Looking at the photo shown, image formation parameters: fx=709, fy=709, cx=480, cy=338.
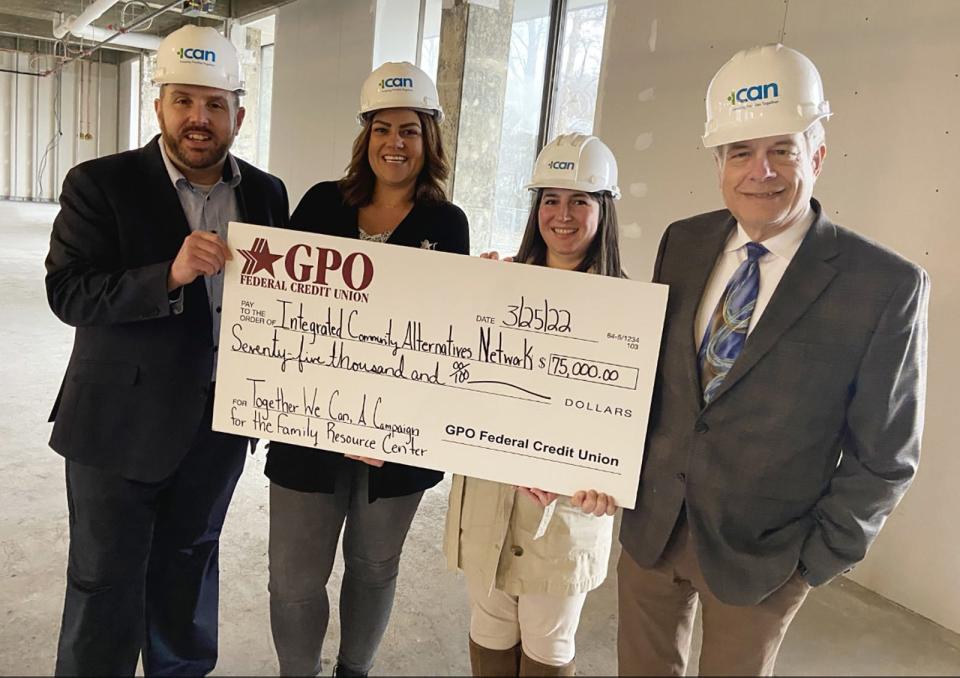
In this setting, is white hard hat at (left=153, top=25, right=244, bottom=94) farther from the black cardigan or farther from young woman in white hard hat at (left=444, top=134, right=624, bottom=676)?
young woman in white hard hat at (left=444, top=134, right=624, bottom=676)

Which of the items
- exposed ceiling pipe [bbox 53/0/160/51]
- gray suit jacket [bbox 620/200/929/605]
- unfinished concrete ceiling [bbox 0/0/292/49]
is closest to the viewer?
gray suit jacket [bbox 620/200/929/605]

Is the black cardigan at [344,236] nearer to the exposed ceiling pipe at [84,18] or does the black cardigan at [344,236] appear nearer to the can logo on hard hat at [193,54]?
the can logo on hard hat at [193,54]

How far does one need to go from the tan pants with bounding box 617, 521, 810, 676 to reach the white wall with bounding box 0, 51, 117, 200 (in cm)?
1693

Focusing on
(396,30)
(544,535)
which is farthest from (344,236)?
(396,30)

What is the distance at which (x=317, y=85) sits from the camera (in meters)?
6.93

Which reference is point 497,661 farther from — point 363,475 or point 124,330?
point 124,330

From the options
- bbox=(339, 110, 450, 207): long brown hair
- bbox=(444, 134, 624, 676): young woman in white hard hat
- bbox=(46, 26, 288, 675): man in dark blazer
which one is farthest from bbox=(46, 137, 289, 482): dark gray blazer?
bbox=(444, 134, 624, 676): young woman in white hard hat

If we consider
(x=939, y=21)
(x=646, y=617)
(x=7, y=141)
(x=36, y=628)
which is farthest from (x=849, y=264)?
(x=7, y=141)

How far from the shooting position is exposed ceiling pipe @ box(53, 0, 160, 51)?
329 inches

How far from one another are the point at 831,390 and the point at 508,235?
4.77 m

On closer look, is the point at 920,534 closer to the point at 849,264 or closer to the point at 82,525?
the point at 849,264

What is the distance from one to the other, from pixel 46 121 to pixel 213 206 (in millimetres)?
16914

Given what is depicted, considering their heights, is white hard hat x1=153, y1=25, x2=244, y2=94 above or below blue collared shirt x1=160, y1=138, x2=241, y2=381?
above

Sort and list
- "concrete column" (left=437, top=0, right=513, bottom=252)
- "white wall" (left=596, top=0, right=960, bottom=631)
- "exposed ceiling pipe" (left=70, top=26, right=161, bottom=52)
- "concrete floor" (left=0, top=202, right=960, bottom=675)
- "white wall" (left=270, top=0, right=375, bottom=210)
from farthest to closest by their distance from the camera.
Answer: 1. "exposed ceiling pipe" (left=70, top=26, right=161, bottom=52)
2. "white wall" (left=270, top=0, right=375, bottom=210)
3. "concrete column" (left=437, top=0, right=513, bottom=252)
4. "white wall" (left=596, top=0, right=960, bottom=631)
5. "concrete floor" (left=0, top=202, right=960, bottom=675)
